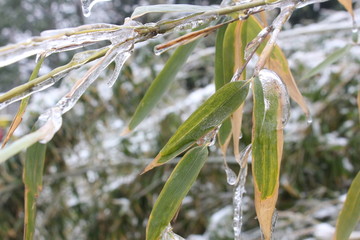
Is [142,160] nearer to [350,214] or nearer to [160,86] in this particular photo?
[160,86]

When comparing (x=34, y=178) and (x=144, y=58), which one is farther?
(x=144, y=58)

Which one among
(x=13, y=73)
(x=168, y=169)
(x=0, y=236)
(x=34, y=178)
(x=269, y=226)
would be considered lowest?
(x=168, y=169)

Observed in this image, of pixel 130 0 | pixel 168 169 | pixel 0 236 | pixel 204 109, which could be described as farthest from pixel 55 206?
pixel 130 0

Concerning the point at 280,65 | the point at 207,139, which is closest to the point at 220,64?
the point at 280,65

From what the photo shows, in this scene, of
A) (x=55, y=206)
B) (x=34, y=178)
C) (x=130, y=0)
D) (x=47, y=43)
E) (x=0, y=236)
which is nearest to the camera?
(x=47, y=43)

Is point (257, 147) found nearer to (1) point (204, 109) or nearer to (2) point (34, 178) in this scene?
(1) point (204, 109)

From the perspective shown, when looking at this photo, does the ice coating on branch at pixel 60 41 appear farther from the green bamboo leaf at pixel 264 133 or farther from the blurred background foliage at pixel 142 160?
the blurred background foliage at pixel 142 160

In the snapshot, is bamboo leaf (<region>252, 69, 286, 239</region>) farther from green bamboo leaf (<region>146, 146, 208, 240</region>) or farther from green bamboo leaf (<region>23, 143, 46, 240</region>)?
green bamboo leaf (<region>23, 143, 46, 240</region>)
